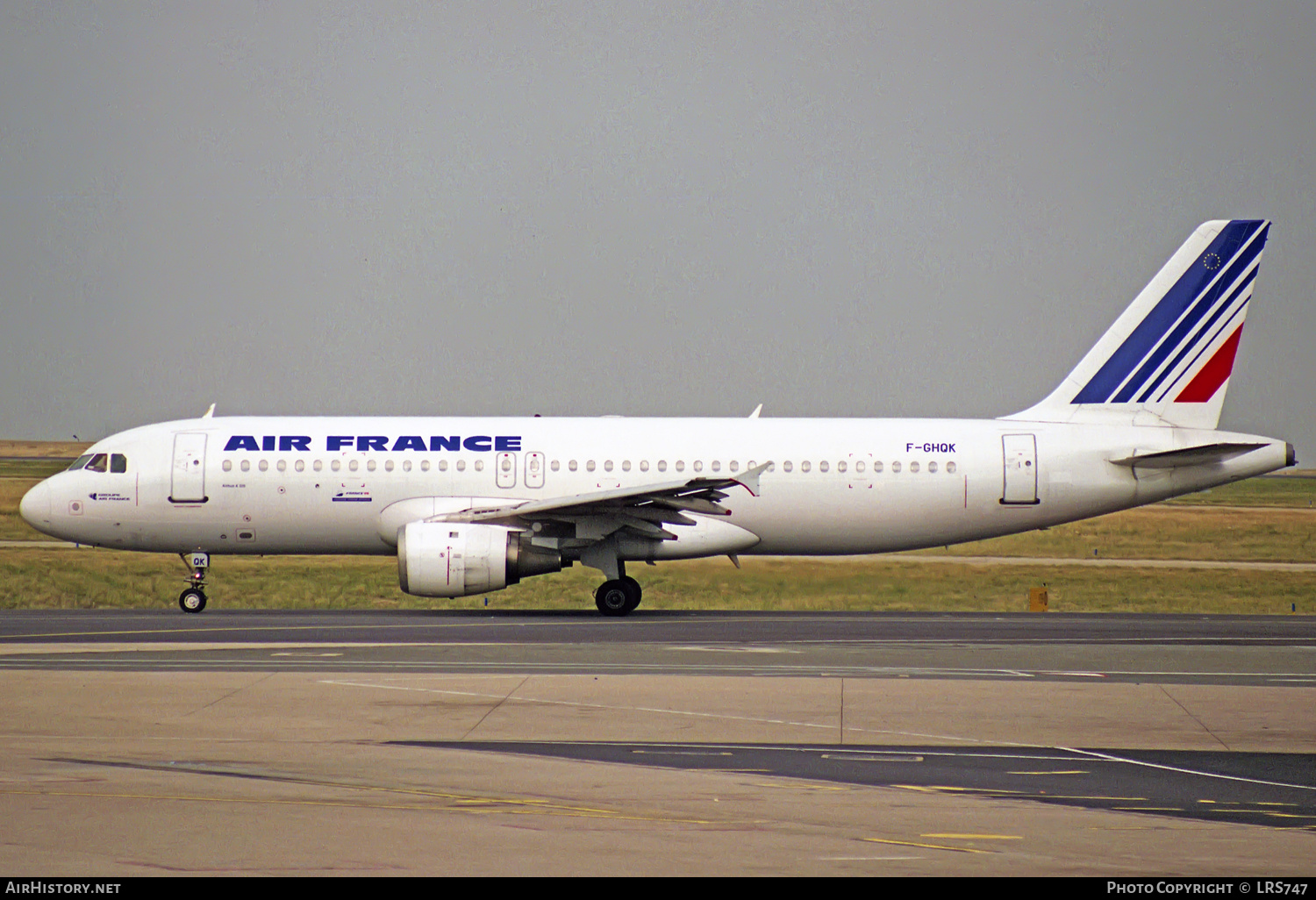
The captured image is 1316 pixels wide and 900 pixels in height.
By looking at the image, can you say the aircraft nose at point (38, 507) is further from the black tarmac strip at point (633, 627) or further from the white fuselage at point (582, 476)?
the black tarmac strip at point (633, 627)

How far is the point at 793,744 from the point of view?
500 inches

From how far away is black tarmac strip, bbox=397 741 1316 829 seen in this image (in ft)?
33.7

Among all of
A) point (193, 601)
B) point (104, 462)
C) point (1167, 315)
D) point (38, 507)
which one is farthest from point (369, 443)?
point (1167, 315)

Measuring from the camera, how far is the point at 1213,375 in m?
30.0

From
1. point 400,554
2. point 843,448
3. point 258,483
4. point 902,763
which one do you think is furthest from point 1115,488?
point 902,763

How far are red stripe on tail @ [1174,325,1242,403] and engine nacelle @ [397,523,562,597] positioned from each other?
14.2 meters

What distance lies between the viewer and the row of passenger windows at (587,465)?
2803 centimetres

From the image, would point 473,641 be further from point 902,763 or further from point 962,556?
point 962,556

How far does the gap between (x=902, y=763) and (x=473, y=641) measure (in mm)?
10622

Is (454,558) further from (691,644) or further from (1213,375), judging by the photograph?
(1213,375)

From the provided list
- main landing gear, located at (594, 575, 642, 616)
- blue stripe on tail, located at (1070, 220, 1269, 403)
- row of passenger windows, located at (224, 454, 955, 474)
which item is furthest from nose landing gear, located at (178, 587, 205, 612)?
blue stripe on tail, located at (1070, 220, 1269, 403)

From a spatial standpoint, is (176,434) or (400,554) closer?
(400,554)

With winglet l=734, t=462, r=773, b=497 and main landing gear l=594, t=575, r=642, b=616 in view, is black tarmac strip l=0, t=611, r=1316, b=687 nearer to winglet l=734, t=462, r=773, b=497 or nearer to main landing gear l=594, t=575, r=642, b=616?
main landing gear l=594, t=575, r=642, b=616

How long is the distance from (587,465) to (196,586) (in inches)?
306
